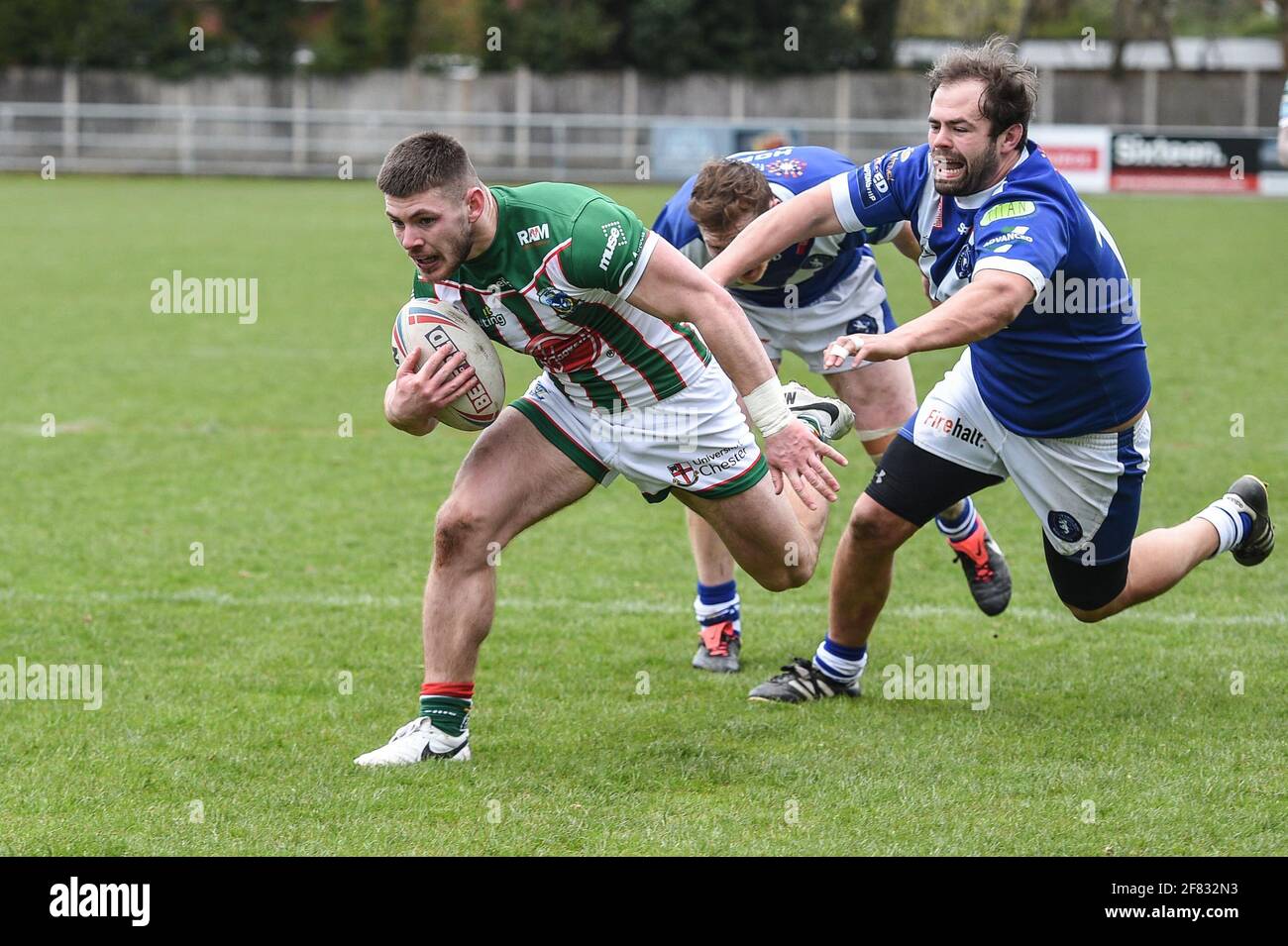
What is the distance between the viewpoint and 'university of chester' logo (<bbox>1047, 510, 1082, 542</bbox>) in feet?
18.2

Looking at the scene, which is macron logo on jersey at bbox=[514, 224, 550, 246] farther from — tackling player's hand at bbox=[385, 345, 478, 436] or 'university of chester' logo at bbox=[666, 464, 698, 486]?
'university of chester' logo at bbox=[666, 464, 698, 486]

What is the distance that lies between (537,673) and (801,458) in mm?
1907

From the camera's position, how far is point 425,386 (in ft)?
16.3

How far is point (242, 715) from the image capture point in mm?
5746

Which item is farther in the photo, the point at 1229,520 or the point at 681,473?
the point at 1229,520

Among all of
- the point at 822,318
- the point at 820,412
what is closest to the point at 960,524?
the point at 822,318

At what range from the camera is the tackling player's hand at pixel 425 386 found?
497 cm

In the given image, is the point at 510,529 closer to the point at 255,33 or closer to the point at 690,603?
the point at 690,603

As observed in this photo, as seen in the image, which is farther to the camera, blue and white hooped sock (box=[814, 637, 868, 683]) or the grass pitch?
blue and white hooped sock (box=[814, 637, 868, 683])

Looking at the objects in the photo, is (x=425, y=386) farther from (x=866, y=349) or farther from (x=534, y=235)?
(x=866, y=349)

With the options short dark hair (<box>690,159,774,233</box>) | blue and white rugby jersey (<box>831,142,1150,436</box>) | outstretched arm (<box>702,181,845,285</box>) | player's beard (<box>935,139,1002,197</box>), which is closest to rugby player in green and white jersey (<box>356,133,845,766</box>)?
outstretched arm (<box>702,181,845,285</box>)

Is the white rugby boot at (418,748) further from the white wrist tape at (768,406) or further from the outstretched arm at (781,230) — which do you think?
the outstretched arm at (781,230)

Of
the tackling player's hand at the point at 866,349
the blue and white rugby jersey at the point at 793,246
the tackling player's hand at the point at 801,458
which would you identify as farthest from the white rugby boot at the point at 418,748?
the blue and white rugby jersey at the point at 793,246

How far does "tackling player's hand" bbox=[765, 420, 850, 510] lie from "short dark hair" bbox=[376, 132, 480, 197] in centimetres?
120
